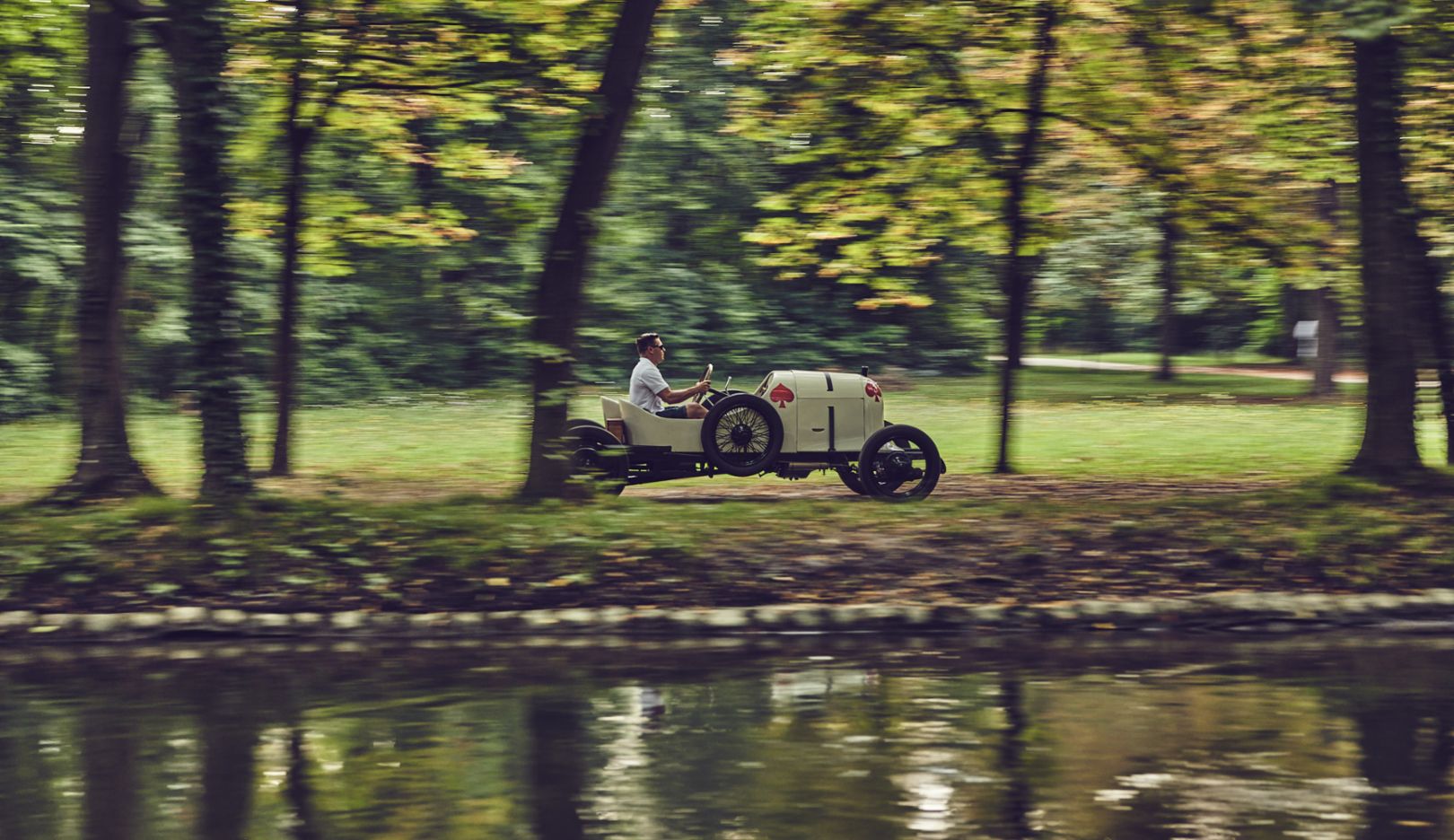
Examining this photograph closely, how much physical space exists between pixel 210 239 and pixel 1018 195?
8600 mm

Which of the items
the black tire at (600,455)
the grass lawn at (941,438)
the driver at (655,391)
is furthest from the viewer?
the grass lawn at (941,438)

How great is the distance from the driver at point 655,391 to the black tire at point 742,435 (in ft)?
0.74

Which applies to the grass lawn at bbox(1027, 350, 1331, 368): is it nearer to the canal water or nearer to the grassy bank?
the grassy bank

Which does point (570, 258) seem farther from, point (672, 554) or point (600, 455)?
point (672, 554)

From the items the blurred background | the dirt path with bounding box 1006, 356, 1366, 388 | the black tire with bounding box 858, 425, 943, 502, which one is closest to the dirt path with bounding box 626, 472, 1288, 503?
the black tire with bounding box 858, 425, 943, 502

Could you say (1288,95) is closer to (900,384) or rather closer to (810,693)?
(810,693)

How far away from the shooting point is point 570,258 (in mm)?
14555

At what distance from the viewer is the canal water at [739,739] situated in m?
6.36

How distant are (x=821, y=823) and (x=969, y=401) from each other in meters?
31.4

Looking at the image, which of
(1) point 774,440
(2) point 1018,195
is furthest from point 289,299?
(2) point 1018,195

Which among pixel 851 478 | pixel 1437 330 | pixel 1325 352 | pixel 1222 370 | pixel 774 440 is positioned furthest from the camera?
pixel 1222 370

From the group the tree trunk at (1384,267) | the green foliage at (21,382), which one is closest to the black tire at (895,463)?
the tree trunk at (1384,267)

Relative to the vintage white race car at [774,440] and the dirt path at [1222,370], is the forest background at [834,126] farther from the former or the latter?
the dirt path at [1222,370]

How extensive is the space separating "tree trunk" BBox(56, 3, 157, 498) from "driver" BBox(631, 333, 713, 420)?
4.35 meters
